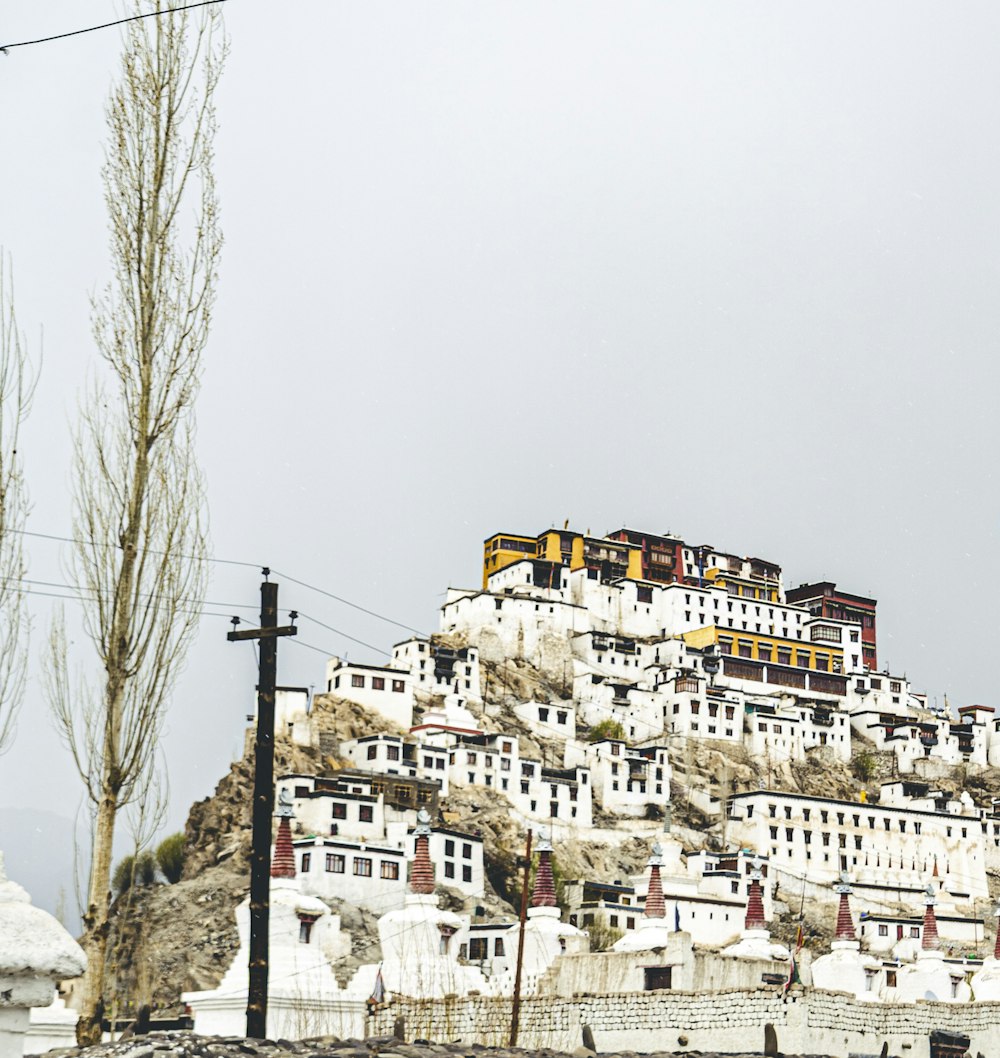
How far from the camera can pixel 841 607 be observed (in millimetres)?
119312

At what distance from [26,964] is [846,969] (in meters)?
32.9

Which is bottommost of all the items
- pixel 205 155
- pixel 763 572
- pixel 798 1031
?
pixel 798 1031

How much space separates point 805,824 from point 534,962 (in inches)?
2345

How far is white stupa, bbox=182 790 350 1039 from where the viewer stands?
67.4ft

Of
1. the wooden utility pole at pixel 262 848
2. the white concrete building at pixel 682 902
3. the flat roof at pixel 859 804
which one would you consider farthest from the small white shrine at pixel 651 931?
the flat roof at pixel 859 804

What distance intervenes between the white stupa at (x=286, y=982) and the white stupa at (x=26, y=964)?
43.1 feet

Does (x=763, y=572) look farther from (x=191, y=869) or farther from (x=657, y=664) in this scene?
(x=191, y=869)

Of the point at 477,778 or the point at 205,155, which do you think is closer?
the point at 205,155

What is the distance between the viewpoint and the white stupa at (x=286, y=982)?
20531 millimetres

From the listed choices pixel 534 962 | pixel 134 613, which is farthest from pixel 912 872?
pixel 134 613

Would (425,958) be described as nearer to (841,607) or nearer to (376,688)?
(376,688)

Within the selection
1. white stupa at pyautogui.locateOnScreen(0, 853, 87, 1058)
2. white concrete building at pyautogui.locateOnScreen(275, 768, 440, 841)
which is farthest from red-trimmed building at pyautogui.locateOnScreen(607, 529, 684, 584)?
white stupa at pyautogui.locateOnScreen(0, 853, 87, 1058)

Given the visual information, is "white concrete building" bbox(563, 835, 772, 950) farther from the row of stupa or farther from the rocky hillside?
the row of stupa

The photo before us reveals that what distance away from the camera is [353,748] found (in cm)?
7775
